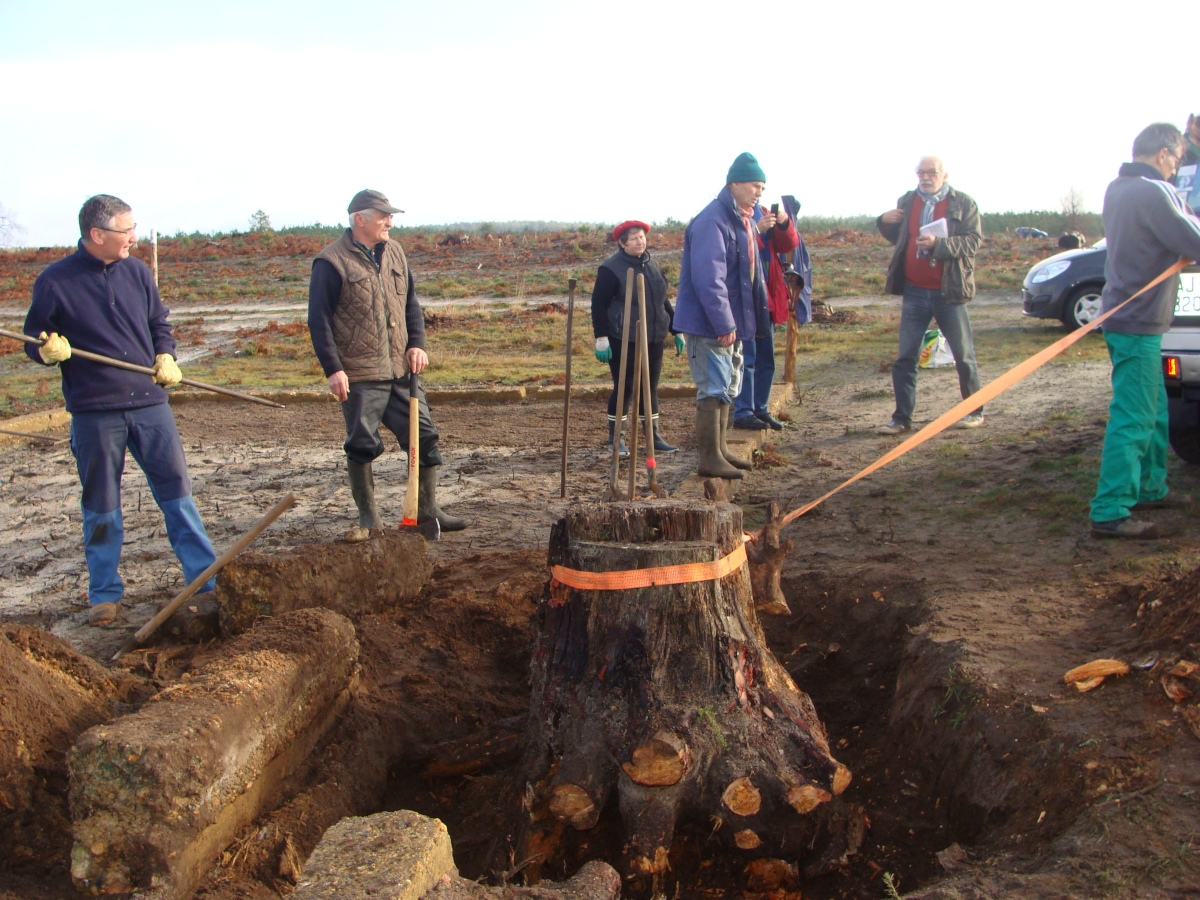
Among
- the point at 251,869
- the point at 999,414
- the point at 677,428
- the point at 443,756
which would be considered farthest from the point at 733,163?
the point at 251,869

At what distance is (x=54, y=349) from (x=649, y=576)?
308 cm

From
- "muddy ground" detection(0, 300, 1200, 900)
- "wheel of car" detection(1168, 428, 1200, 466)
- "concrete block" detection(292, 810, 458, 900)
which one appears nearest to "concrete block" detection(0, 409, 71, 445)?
"muddy ground" detection(0, 300, 1200, 900)

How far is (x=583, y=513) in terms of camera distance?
9.49ft

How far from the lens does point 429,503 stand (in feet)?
18.5

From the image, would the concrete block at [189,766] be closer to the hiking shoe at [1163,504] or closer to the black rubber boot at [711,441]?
the black rubber boot at [711,441]

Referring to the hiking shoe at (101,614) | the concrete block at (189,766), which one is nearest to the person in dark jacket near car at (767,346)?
the hiking shoe at (101,614)

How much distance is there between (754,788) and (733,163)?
4.52 metres

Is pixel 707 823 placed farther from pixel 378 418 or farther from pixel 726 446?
pixel 726 446

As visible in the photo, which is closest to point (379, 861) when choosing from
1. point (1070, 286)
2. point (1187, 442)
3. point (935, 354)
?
point (1187, 442)

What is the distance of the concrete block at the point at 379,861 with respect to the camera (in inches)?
76.3

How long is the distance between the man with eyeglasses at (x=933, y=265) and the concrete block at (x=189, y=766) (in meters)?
5.81

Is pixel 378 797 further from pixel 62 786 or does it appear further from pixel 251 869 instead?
pixel 62 786

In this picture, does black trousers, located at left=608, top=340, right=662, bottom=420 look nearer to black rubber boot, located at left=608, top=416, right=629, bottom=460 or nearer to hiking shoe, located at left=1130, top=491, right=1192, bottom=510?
black rubber boot, located at left=608, top=416, right=629, bottom=460

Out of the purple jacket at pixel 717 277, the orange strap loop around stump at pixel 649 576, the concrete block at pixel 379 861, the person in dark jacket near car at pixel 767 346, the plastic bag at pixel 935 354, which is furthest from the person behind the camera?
the plastic bag at pixel 935 354
